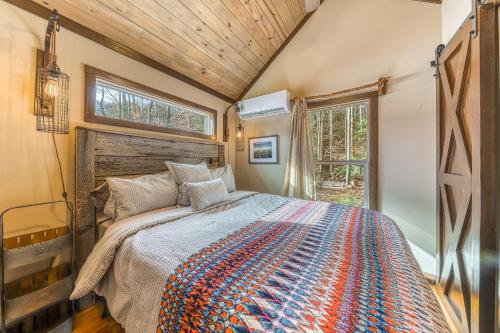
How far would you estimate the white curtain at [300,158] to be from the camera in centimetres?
271

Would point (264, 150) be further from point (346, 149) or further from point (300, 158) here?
point (346, 149)

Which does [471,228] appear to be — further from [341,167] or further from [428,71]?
[428,71]

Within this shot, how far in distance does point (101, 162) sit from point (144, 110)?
77 centimetres

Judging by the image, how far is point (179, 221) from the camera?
146 centimetres

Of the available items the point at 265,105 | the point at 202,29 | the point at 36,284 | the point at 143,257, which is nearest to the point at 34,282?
the point at 36,284

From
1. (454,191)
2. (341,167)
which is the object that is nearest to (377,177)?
(341,167)

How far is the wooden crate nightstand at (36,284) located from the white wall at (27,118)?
15cm

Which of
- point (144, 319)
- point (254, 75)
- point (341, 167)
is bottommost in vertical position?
point (144, 319)

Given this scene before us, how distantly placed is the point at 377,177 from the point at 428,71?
1.20m

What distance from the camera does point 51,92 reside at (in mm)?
1354

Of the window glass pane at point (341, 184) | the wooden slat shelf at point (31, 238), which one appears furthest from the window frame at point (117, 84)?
the window glass pane at point (341, 184)

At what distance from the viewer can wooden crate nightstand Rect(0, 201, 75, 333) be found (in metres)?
1.12

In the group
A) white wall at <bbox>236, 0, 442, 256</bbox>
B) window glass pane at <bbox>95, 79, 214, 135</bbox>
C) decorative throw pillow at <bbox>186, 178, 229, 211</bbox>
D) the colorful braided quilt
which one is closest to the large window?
white wall at <bbox>236, 0, 442, 256</bbox>

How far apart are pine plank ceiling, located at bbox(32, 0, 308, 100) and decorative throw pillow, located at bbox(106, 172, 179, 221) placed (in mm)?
1362
